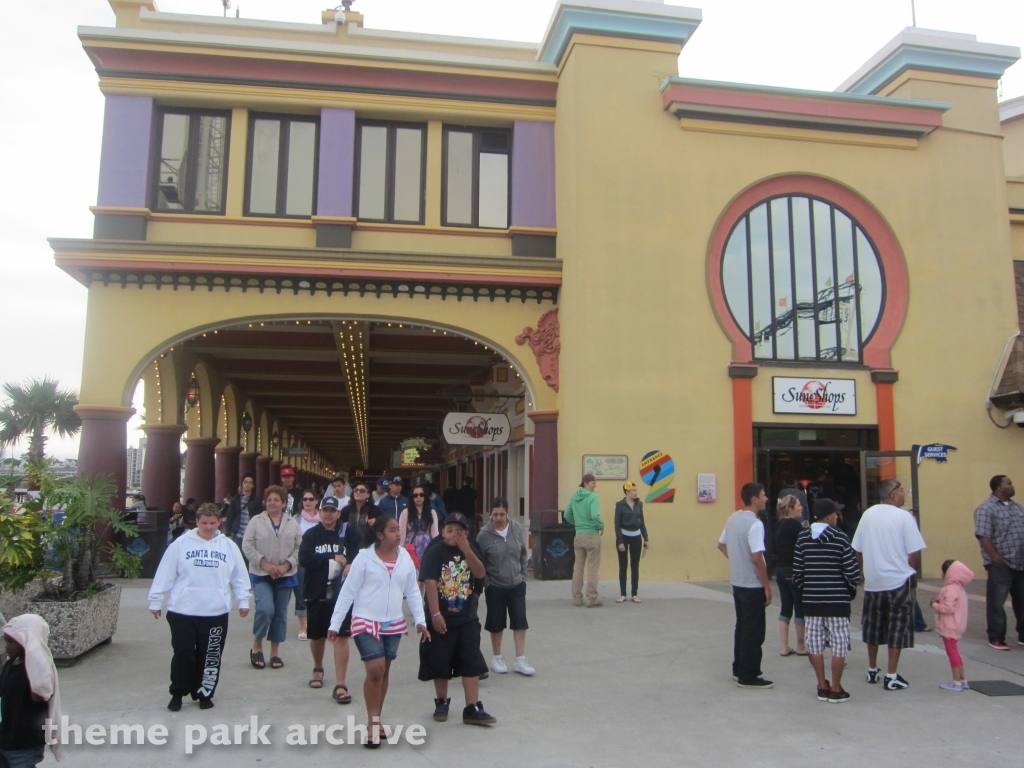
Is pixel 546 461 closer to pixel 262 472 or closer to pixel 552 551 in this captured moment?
pixel 552 551

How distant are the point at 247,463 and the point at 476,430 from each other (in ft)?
43.5

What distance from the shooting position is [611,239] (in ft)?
48.0

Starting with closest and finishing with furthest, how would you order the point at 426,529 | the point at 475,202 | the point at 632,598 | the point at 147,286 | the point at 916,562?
the point at 916,562 → the point at 426,529 → the point at 632,598 → the point at 147,286 → the point at 475,202

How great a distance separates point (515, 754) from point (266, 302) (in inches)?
422

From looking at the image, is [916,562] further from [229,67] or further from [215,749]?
[229,67]

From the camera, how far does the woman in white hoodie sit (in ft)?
18.8

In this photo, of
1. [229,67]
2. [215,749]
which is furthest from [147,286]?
[215,749]

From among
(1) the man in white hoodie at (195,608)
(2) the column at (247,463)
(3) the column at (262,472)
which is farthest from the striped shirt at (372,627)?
(3) the column at (262,472)

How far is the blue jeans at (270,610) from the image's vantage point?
312 inches

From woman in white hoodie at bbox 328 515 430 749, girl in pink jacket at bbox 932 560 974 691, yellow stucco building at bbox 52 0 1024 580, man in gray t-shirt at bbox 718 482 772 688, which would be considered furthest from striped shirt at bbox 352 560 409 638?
yellow stucco building at bbox 52 0 1024 580

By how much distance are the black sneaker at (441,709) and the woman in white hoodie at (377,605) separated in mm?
568

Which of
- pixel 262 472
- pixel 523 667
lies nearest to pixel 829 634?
pixel 523 667

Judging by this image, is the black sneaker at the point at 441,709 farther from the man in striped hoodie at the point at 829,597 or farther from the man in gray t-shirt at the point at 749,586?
the man in striped hoodie at the point at 829,597

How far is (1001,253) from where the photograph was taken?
1588 cm
